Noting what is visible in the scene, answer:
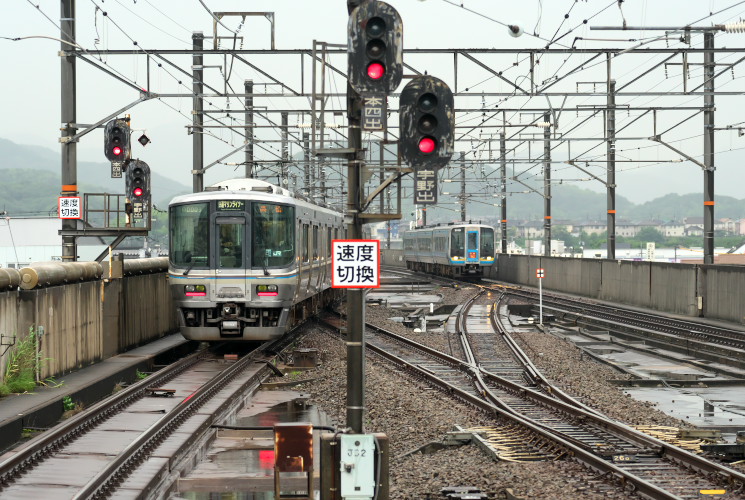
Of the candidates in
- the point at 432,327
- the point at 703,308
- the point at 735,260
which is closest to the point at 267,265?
the point at 432,327

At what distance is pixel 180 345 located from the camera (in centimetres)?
1995

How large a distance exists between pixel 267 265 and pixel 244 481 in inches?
359

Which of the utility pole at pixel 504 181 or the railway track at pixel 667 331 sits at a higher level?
the utility pole at pixel 504 181

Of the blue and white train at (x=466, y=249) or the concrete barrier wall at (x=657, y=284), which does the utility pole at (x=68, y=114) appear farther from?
the blue and white train at (x=466, y=249)

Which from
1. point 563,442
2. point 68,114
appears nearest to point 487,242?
point 68,114

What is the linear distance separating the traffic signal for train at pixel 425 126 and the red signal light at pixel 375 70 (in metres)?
0.25

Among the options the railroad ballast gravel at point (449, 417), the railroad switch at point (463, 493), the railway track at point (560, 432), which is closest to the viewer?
the railroad switch at point (463, 493)

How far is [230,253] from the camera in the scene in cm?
1772

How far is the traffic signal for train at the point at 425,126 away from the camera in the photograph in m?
7.23

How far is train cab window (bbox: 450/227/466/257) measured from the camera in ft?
167

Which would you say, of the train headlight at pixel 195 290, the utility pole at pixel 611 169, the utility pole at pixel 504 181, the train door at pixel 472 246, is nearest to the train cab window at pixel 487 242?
the train door at pixel 472 246

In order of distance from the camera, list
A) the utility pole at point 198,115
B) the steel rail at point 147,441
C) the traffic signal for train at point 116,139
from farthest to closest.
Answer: the utility pole at point 198,115, the traffic signal for train at point 116,139, the steel rail at point 147,441

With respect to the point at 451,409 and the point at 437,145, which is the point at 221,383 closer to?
the point at 451,409

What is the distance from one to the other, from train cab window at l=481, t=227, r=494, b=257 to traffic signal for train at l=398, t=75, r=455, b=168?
145 feet
